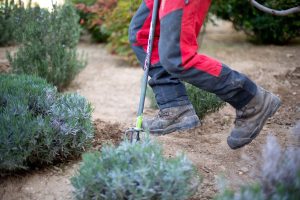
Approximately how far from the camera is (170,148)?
3119 mm

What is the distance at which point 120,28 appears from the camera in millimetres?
6406

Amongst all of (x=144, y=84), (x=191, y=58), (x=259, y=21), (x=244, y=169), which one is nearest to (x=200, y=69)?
(x=191, y=58)

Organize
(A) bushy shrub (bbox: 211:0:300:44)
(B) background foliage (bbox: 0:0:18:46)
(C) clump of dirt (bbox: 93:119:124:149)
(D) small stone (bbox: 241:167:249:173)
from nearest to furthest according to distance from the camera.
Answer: (D) small stone (bbox: 241:167:249:173) → (C) clump of dirt (bbox: 93:119:124:149) → (B) background foliage (bbox: 0:0:18:46) → (A) bushy shrub (bbox: 211:0:300:44)

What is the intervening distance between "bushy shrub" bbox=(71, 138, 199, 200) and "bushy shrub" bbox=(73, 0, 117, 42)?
4.61 m

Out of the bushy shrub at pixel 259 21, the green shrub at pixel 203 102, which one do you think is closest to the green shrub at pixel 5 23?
the bushy shrub at pixel 259 21

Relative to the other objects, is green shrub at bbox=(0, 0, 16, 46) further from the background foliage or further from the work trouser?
the work trouser

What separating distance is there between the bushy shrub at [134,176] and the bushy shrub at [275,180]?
240 mm

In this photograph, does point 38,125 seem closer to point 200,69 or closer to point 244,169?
point 200,69

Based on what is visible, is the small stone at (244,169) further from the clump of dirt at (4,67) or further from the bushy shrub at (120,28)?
the bushy shrub at (120,28)

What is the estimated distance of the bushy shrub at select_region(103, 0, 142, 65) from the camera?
625 cm

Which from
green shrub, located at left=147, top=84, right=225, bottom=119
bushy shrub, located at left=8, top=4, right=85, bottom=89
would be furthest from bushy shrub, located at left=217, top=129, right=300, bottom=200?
bushy shrub, located at left=8, top=4, right=85, bottom=89

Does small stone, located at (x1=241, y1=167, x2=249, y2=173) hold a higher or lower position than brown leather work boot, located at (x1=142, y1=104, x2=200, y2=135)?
lower

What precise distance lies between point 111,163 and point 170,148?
107cm

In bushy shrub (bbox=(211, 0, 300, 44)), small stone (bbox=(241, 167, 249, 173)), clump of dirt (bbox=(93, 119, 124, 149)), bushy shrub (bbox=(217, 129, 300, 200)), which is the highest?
bushy shrub (bbox=(211, 0, 300, 44))
